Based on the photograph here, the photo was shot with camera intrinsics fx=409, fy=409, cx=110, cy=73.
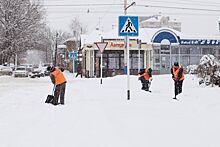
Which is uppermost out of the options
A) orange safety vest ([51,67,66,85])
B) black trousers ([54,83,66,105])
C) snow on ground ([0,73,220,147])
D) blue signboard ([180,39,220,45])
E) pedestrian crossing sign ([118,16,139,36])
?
blue signboard ([180,39,220,45])

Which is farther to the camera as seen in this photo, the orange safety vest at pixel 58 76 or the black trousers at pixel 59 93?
the orange safety vest at pixel 58 76

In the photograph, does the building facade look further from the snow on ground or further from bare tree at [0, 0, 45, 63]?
the snow on ground

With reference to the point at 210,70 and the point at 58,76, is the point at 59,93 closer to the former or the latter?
the point at 58,76

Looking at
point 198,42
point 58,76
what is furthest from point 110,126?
point 198,42

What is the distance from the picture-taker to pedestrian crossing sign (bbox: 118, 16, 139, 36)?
13.5m

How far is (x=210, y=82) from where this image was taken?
2202 centimetres

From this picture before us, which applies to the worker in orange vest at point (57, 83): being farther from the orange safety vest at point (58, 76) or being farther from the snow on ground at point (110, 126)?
the snow on ground at point (110, 126)

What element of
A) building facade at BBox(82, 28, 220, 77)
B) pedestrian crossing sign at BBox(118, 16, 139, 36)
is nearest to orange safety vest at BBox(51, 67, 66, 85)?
pedestrian crossing sign at BBox(118, 16, 139, 36)

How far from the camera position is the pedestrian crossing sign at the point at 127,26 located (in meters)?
13.5

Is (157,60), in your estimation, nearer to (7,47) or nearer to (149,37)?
(149,37)

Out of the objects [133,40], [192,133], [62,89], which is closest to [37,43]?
[133,40]

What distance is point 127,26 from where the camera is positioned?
44.4 feet

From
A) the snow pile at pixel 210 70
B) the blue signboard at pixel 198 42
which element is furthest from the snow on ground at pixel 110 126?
the blue signboard at pixel 198 42

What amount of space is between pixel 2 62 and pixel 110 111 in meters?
45.9
